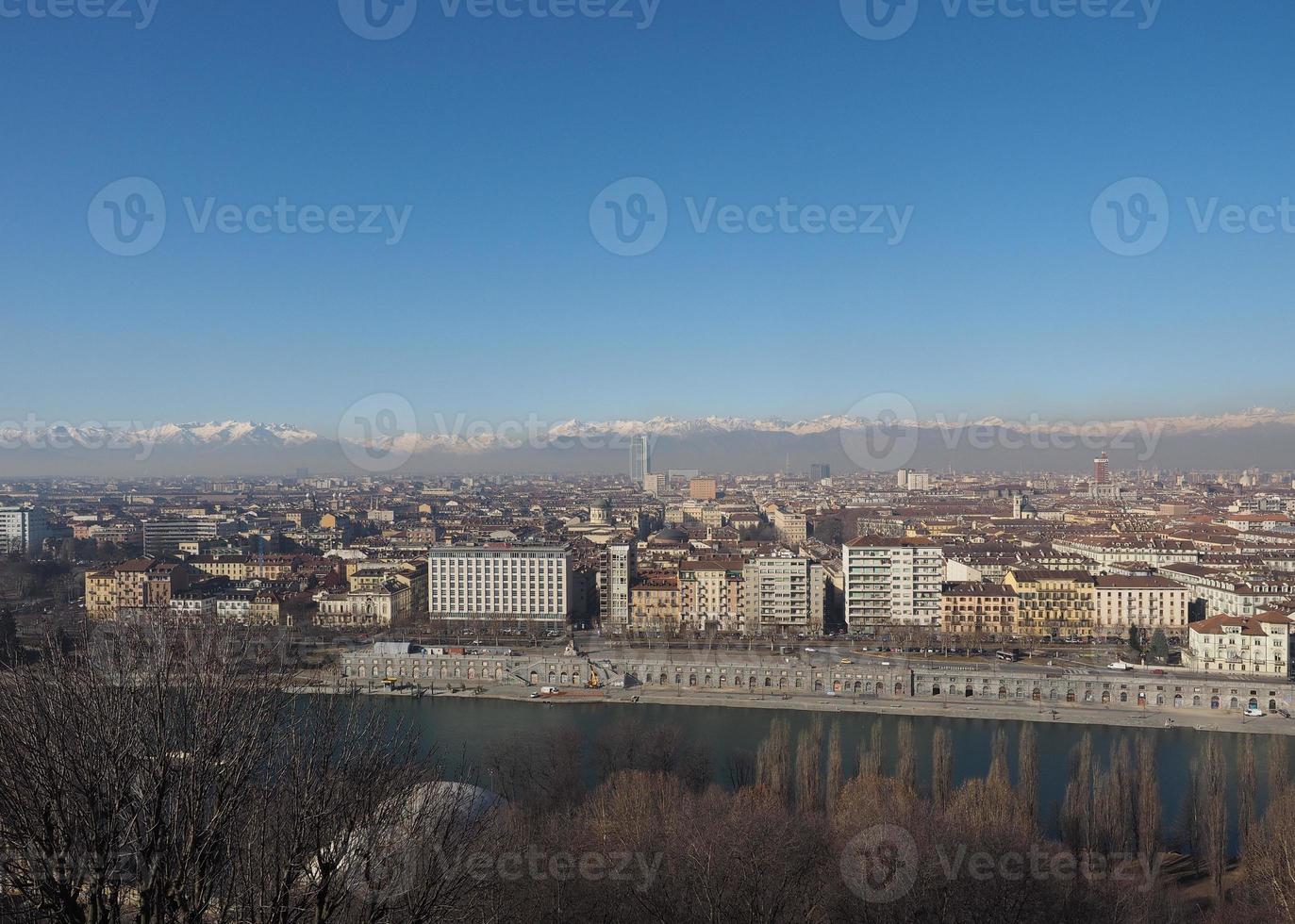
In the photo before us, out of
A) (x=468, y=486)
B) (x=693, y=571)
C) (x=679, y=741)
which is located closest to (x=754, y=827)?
(x=679, y=741)

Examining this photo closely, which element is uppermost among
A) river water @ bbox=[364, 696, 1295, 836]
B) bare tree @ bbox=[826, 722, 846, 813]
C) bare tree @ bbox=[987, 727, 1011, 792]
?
bare tree @ bbox=[987, 727, 1011, 792]

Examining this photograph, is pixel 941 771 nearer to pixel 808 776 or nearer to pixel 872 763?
pixel 872 763

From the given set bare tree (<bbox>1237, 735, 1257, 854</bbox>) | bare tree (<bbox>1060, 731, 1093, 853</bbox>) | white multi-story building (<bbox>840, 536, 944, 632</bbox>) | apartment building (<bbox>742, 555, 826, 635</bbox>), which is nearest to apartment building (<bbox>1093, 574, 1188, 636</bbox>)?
white multi-story building (<bbox>840, 536, 944, 632</bbox>)

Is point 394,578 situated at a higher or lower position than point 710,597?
higher

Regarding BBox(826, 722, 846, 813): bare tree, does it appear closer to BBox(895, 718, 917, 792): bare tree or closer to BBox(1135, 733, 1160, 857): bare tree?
BBox(895, 718, 917, 792): bare tree

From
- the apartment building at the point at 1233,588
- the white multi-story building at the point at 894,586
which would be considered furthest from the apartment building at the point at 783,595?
the apartment building at the point at 1233,588
